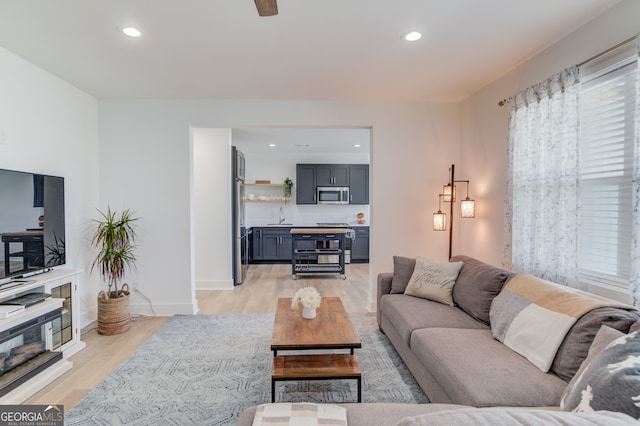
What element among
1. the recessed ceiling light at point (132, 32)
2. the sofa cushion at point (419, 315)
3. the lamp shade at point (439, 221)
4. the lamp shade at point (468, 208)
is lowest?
the sofa cushion at point (419, 315)

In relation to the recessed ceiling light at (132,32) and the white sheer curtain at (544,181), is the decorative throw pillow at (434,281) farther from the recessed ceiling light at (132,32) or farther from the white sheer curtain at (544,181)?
the recessed ceiling light at (132,32)

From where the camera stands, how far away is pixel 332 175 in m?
7.33

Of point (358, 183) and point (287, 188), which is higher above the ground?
point (358, 183)

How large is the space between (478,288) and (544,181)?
1.04 metres

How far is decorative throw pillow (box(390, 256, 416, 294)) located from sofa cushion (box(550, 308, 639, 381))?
1559mm

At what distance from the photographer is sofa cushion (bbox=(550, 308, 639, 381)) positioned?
1.50 metres

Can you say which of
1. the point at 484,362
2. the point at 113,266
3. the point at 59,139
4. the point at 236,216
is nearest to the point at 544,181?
the point at 484,362

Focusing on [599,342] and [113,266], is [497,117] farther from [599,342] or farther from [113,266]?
[113,266]

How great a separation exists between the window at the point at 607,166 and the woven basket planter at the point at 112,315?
169 inches

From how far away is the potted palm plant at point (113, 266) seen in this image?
3.26 m

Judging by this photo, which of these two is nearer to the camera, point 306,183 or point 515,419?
point 515,419

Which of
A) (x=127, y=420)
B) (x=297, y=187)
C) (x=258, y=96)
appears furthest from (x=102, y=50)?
(x=297, y=187)

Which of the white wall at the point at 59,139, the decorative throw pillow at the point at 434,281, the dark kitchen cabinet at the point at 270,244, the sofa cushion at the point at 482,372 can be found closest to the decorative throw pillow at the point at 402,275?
the decorative throw pillow at the point at 434,281

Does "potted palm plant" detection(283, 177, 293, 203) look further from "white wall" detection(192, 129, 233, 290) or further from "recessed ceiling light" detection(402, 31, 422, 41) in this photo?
"recessed ceiling light" detection(402, 31, 422, 41)
